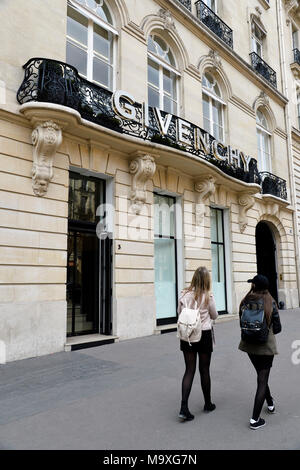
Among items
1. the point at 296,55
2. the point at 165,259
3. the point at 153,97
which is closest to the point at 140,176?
the point at 165,259

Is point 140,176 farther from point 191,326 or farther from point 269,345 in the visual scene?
point 269,345

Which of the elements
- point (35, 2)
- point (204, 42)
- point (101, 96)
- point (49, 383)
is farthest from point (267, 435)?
point (204, 42)

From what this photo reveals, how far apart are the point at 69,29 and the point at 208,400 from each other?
29.6ft

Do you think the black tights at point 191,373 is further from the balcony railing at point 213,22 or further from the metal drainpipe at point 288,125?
the metal drainpipe at point 288,125

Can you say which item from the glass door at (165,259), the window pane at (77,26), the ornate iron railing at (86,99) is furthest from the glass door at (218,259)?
the window pane at (77,26)

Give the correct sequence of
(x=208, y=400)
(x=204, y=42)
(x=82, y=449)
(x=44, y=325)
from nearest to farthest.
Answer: (x=82, y=449) < (x=208, y=400) < (x=44, y=325) < (x=204, y=42)

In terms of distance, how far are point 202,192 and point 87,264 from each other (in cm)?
458

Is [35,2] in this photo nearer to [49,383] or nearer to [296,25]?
[49,383]

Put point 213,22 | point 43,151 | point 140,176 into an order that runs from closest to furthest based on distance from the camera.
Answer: point 43,151
point 140,176
point 213,22

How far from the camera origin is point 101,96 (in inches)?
335

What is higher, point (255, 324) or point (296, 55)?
point (296, 55)

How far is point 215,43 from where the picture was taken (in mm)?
13094

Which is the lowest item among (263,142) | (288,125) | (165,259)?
(165,259)

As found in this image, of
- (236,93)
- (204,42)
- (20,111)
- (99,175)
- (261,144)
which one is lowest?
(99,175)
